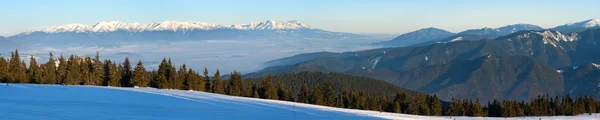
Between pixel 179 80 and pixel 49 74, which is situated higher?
pixel 49 74

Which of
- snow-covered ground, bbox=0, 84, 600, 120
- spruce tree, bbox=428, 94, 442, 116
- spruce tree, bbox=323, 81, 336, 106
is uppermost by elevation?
snow-covered ground, bbox=0, 84, 600, 120

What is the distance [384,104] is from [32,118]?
85.6 metres

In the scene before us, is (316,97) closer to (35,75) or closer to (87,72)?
(87,72)

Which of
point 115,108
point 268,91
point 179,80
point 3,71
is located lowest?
point 268,91

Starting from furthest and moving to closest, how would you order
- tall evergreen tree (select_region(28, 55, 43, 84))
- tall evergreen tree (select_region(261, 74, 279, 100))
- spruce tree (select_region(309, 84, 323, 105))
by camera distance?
spruce tree (select_region(309, 84, 323, 105)) < tall evergreen tree (select_region(261, 74, 279, 100)) < tall evergreen tree (select_region(28, 55, 43, 84))

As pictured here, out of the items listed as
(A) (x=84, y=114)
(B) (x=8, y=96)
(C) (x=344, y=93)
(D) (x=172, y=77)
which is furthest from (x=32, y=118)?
(C) (x=344, y=93)

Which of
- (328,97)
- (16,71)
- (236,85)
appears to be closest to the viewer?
(16,71)

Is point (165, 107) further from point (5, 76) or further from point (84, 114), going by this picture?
point (5, 76)

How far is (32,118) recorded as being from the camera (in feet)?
69.1

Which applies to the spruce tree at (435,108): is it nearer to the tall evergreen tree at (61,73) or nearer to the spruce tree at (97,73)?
the spruce tree at (97,73)

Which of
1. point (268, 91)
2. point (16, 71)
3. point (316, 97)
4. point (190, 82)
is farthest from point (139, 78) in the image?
point (316, 97)

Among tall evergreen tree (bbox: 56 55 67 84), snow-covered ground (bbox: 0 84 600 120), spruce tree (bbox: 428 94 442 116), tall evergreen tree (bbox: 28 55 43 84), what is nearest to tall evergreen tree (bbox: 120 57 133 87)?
tall evergreen tree (bbox: 56 55 67 84)

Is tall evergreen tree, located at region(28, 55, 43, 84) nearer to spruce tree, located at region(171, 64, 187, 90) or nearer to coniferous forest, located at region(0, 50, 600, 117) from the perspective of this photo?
coniferous forest, located at region(0, 50, 600, 117)

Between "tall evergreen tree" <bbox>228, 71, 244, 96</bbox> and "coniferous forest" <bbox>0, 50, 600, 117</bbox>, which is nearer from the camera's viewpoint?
"coniferous forest" <bbox>0, 50, 600, 117</bbox>
